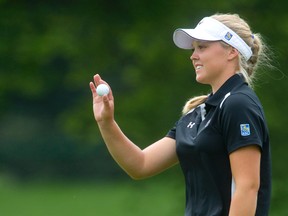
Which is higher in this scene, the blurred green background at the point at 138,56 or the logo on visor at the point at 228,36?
the logo on visor at the point at 228,36

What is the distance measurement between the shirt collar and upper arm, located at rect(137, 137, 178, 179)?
1.39 feet

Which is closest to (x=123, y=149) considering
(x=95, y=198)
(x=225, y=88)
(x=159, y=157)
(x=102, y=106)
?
(x=159, y=157)

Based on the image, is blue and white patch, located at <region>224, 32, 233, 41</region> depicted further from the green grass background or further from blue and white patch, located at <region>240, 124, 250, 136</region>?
the green grass background

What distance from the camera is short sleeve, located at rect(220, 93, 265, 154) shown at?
14.6 feet

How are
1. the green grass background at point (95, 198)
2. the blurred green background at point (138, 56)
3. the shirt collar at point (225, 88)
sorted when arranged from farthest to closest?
the green grass background at point (95, 198) → the blurred green background at point (138, 56) → the shirt collar at point (225, 88)

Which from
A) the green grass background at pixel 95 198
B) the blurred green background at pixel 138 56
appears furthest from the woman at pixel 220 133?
the green grass background at pixel 95 198

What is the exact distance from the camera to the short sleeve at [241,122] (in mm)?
4445

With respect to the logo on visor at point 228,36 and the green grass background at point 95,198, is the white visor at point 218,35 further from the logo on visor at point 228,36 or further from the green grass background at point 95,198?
the green grass background at point 95,198

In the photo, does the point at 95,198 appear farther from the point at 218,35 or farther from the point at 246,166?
the point at 246,166

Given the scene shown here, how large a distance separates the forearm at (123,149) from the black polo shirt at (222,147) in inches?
17.7

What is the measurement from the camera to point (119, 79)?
1412cm

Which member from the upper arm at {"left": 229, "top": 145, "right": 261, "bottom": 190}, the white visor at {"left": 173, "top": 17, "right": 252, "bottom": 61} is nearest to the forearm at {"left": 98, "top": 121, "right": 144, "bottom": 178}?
the white visor at {"left": 173, "top": 17, "right": 252, "bottom": 61}

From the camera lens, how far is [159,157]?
5.09 metres

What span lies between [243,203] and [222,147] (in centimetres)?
27
